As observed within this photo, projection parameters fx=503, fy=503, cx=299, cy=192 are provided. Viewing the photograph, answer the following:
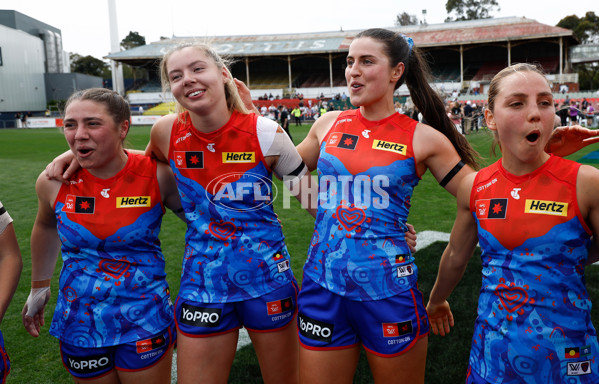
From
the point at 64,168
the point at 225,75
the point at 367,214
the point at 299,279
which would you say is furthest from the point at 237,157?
the point at 299,279

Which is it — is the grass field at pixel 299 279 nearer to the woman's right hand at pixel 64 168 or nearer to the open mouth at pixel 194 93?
the woman's right hand at pixel 64 168

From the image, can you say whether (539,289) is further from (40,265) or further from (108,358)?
(40,265)

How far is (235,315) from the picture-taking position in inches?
98.0

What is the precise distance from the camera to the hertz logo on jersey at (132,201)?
2447 millimetres

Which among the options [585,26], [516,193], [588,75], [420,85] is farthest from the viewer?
[585,26]

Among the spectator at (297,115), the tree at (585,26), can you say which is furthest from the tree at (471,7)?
the spectator at (297,115)

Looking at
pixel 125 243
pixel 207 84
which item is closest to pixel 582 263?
pixel 207 84

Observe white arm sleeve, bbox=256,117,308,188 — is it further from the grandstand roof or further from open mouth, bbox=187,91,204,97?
the grandstand roof

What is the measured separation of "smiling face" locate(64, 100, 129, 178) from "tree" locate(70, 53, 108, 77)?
291 feet

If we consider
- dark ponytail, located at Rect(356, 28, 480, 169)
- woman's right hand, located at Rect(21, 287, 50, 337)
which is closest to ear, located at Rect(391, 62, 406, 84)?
dark ponytail, located at Rect(356, 28, 480, 169)

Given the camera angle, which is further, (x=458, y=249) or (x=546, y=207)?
(x=458, y=249)

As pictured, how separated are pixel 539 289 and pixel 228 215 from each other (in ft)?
4.61

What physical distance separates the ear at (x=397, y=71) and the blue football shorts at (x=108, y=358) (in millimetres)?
1750

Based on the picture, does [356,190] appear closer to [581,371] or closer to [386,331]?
[386,331]
